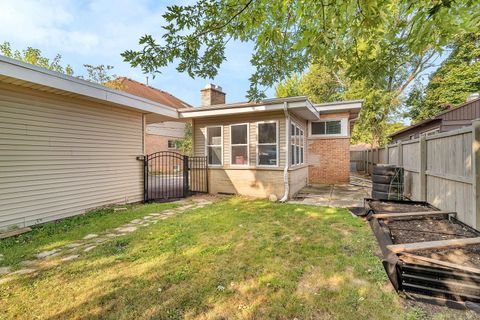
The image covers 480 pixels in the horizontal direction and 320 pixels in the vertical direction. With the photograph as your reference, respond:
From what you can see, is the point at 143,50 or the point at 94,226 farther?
the point at 94,226

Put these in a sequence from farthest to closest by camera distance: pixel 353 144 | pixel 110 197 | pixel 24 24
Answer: pixel 353 144 → pixel 24 24 → pixel 110 197

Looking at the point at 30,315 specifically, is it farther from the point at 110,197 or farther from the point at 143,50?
the point at 110,197

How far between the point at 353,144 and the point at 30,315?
119ft

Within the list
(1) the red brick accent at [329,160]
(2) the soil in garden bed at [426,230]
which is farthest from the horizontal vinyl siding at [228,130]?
(1) the red brick accent at [329,160]

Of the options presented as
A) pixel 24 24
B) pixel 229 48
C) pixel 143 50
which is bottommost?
pixel 143 50

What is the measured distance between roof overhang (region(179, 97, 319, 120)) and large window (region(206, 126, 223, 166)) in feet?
2.28

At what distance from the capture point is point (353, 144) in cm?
3350

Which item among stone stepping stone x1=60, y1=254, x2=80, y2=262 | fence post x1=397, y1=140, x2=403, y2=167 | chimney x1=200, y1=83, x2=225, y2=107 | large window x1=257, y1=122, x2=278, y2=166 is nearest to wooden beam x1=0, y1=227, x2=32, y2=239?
stone stepping stone x1=60, y1=254, x2=80, y2=262

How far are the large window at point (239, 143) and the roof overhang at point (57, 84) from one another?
3.00 metres

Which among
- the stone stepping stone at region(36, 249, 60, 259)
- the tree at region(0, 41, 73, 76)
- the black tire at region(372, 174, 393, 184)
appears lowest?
the stone stepping stone at region(36, 249, 60, 259)

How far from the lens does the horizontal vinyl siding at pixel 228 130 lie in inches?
300

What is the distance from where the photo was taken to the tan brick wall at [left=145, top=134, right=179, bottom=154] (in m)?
17.7

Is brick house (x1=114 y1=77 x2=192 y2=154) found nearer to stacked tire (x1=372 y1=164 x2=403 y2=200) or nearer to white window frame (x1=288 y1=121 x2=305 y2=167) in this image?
white window frame (x1=288 y1=121 x2=305 y2=167)

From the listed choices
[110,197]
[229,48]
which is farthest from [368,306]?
[110,197]
